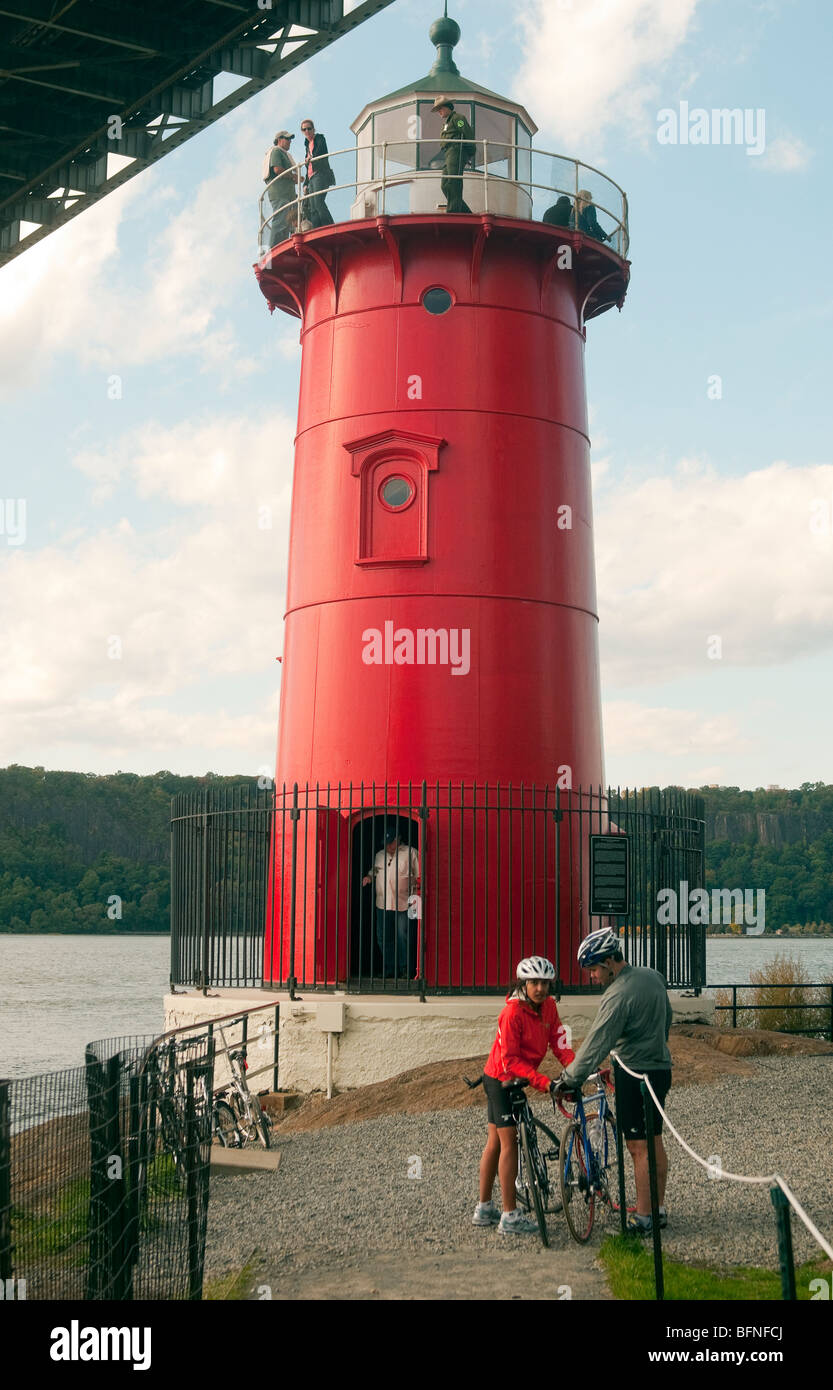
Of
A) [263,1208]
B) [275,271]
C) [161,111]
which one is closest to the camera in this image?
[263,1208]

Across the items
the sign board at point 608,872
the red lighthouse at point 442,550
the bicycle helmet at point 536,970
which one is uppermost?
the red lighthouse at point 442,550

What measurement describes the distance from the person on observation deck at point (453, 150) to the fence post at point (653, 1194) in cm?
1229

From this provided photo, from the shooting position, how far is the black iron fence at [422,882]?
55.7 feet

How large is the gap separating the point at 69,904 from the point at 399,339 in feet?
299

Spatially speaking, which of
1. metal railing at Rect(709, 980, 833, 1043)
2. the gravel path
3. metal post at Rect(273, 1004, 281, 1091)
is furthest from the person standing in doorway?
metal railing at Rect(709, 980, 833, 1043)

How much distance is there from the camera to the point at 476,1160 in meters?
12.2

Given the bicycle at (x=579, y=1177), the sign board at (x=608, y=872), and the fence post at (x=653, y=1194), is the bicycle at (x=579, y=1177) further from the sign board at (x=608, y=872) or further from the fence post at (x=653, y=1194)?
the sign board at (x=608, y=872)

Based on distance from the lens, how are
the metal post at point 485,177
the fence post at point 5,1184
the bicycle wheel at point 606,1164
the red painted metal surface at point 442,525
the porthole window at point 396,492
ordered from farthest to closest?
the porthole window at point 396,492 < the metal post at point 485,177 < the red painted metal surface at point 442,525 < the bicycle wheel at point 606,1164 < the fence post at point 5,1184

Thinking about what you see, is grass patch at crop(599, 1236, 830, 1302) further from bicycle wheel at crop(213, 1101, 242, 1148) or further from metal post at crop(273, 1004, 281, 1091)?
metal post at crop(273, 1004, 281, 1091)

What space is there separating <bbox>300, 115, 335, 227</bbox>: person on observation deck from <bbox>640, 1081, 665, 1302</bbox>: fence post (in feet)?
42.7

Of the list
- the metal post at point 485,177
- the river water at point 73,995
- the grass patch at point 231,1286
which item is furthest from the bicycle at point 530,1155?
the river water at point 73,995

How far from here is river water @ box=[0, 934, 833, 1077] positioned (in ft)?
139
